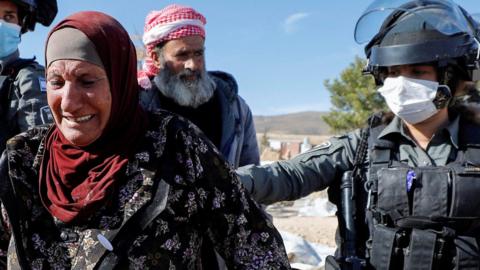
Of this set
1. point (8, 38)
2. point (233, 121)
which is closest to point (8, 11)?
point (8, 38)

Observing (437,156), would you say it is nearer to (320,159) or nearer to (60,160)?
(320,159)

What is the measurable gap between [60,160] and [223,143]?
136 cm

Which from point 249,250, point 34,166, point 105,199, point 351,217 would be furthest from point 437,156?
point 34,166

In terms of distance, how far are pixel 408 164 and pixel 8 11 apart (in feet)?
7.03

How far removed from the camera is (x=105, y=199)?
5.67ft

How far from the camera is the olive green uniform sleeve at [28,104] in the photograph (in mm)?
2658

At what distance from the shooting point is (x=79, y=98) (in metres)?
1.74

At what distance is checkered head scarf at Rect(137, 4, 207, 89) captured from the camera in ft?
11.0

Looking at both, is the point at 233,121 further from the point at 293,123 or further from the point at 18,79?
the point at 293,123

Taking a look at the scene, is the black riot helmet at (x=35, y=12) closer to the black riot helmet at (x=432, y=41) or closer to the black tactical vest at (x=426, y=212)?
the black riot helmet at (x=432, y=41)

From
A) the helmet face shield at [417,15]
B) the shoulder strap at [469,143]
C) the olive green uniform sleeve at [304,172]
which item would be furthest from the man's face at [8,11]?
the shoulder strap at [469,143]

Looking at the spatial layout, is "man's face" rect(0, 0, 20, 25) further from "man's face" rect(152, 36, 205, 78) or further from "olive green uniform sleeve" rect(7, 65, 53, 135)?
"man's face" rect(152, 36, 205, 78)

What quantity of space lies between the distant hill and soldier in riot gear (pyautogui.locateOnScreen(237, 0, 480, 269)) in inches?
3827

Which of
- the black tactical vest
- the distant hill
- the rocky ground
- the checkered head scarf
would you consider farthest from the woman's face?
the distant hill
